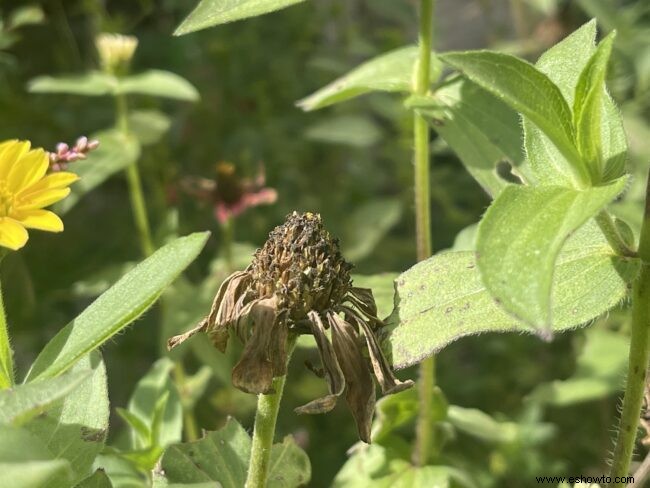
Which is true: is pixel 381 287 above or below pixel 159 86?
below

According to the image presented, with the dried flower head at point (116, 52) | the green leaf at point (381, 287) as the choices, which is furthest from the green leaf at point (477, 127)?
the dried flower head at point (116, 52)

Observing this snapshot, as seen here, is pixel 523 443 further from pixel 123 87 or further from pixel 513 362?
pixel 123 87

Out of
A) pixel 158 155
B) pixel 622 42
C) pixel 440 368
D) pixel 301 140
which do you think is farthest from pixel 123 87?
pixel 622 42

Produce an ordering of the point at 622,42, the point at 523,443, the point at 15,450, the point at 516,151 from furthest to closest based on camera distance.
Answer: the point at 622,42, the point at 523,443, the point at 516,151, the point at 15,450

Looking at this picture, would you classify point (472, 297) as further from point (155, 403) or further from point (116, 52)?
point (116, 52)

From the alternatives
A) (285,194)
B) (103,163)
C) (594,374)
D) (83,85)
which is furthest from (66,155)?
(285,194)

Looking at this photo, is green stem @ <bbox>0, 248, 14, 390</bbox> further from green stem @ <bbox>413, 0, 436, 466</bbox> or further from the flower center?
green stem @ <bbox>413, 0, 436, 466</bbox>

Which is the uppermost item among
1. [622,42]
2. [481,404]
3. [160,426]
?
[622,42]
